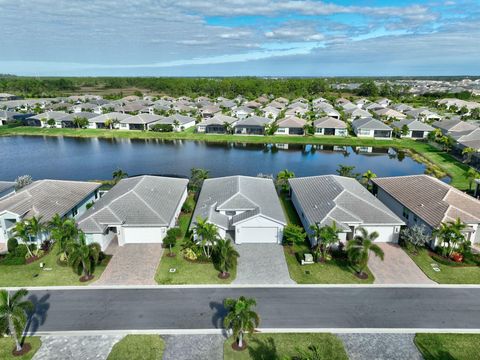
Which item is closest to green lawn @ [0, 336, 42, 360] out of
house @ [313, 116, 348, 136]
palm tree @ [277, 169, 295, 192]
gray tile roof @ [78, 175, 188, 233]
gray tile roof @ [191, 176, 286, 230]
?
gray tile roof @ [78, 175, 188, 233]

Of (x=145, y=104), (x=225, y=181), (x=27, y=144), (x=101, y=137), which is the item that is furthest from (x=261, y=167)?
(x=145, y=104)

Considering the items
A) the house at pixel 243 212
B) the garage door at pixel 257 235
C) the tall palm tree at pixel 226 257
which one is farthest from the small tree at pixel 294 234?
the tall palm tree at pixel 226 257

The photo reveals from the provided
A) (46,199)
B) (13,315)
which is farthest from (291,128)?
(13,315)

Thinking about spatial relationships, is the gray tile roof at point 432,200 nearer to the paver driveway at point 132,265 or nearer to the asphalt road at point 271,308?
the asphalt road at point 271,308

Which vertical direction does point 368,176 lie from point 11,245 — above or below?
above

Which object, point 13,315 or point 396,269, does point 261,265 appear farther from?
point 13,315
